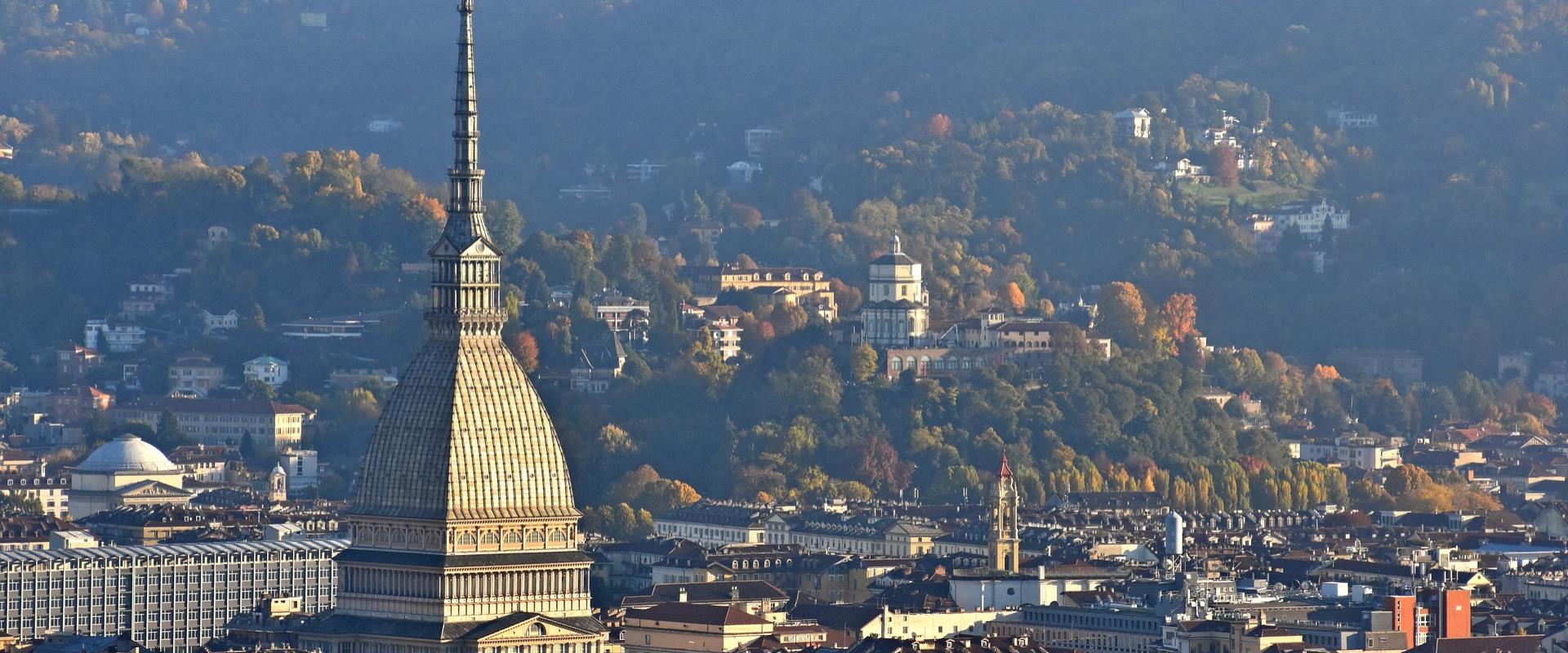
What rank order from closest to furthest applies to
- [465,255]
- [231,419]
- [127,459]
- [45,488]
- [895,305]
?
[465,255] < [127,459] < [45,488] < [231,419] < [895,305]

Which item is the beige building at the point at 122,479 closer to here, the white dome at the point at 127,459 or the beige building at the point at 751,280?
the white dome at the point at 127,459

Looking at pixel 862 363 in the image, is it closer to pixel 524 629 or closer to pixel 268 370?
pixel 268 370

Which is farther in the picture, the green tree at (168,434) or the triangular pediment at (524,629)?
the green tree at (168,434)

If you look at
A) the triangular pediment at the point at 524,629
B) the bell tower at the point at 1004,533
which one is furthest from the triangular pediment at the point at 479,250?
the bell tower at the point at 1004,533

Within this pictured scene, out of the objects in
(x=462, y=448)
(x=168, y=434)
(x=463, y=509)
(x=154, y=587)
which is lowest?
(x=154, y=587)

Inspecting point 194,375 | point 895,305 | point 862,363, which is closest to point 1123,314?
point 895,305

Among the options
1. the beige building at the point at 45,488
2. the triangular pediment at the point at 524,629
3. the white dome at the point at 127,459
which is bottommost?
the triangular pediment at the point at 524,629

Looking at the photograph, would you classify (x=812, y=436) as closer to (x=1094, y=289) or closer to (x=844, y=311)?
(x=844, y=311)

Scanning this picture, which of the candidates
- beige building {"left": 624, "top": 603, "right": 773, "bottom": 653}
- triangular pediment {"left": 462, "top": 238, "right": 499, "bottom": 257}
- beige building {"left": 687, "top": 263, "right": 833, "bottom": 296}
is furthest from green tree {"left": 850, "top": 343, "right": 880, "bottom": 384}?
triangular pediment {"left": 462, "top": 238, "right": 499, "bottom": 257}
